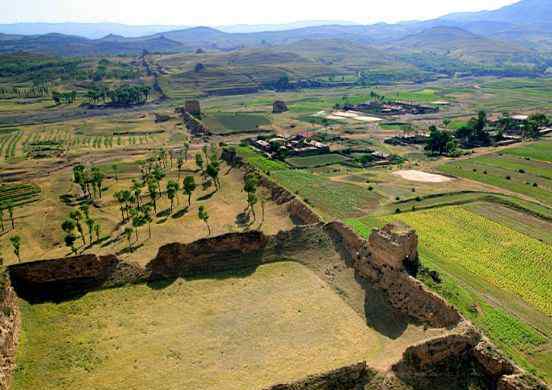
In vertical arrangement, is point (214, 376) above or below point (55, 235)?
above

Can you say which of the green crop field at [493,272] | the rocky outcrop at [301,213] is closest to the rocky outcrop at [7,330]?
the rocky outcrop at [301,213]

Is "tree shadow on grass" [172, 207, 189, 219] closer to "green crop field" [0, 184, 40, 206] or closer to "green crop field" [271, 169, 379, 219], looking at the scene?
"green crop field" [271, 169, 379, 219]

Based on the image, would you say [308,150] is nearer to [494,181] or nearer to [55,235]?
[494,181]

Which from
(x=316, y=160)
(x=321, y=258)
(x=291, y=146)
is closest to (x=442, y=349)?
(x=321, y=258)

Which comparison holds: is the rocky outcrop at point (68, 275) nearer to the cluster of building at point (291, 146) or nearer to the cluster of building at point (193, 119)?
the cluster of building at point (291, 146)

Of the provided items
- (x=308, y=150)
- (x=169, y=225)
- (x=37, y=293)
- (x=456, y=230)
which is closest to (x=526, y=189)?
(x=456, y=230)
